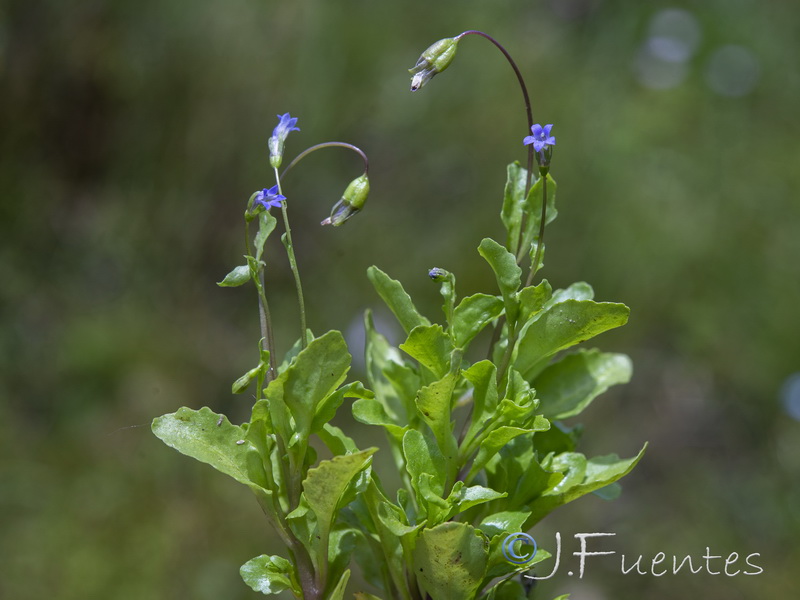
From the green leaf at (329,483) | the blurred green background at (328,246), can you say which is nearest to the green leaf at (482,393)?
the green leaf at (329,483)

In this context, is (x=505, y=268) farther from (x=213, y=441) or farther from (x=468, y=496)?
(x=213, y=441)

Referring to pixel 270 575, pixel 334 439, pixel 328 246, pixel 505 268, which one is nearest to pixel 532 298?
pixel 505 268

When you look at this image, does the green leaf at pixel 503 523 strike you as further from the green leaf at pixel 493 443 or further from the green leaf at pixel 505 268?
the green leaf at pixel 505 268

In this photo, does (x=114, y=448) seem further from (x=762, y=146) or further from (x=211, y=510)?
(x=762, y=146)

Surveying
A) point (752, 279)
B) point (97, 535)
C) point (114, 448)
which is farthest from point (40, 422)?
point (752, 279)

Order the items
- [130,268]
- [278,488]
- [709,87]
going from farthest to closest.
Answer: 1. [709,87]
2. [130,268]
3. [278,488]
